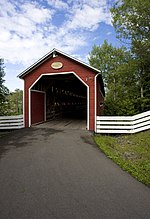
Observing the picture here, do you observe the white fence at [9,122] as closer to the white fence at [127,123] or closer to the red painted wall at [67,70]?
the red painted wall at [67,70]

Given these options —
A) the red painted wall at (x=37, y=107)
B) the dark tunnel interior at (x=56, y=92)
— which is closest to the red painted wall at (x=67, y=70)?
the red painted wall at (x=37, y=107)

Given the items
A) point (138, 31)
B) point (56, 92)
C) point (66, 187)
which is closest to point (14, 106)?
point (56, 92)

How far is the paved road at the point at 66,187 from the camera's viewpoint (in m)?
2.62

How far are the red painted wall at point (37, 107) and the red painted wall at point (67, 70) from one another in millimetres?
541

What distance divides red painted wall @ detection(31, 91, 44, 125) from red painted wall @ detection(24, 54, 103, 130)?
541 mm

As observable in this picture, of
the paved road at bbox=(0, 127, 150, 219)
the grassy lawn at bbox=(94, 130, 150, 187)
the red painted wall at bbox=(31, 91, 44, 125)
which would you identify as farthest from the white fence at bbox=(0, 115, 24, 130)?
the grassy lawn at bbox=(94, 130, 150, 187)

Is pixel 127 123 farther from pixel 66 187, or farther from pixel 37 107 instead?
pixel 66 187

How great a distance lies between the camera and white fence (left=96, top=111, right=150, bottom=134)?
9039 mm

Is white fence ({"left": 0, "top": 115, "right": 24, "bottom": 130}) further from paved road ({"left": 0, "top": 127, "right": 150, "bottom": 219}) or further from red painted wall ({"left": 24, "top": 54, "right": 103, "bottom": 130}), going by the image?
paved road ({"left": 0, "top": 127, "right": 150, "bottom": 219})

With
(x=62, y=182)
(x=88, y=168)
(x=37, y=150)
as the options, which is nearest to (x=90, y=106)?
(x=37, y=150)

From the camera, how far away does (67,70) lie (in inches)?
398

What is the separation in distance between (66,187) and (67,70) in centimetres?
764

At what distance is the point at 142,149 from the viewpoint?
6.69m

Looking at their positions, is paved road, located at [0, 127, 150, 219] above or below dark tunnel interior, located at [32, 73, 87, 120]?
below
